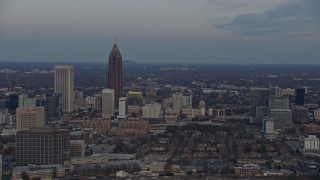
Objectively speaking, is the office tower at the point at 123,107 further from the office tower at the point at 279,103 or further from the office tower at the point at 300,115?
the office tower at the point at 300,115

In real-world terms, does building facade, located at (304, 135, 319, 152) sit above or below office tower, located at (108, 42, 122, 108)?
below

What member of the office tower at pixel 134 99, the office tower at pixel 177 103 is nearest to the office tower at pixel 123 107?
the office tower at pixel 134 99

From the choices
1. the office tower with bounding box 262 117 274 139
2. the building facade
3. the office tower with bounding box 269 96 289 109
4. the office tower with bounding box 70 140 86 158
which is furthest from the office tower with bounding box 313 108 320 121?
the office tower with bounding box 70 140 86 158

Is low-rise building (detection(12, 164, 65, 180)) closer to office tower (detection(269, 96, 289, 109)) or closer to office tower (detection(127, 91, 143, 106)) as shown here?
office tower (detection(269, 96, 289, 109))

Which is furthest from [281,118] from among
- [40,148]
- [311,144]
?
[40,148]

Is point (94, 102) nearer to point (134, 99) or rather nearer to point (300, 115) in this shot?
point (134, 99)
